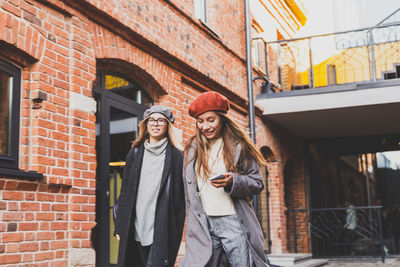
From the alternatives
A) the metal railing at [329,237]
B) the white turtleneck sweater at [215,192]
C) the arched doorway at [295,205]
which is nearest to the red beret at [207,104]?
the white turtleneck sweater at [215,192]

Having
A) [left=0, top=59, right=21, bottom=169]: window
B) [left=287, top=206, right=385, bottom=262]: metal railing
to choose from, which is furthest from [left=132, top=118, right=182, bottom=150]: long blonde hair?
[left=287, top=206, right=385, bottom=262]: metal railing

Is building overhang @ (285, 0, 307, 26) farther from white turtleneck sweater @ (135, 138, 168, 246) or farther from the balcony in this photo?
white turtleneck sweater @ (135, 138, 168, 246)

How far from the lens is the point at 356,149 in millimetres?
13367

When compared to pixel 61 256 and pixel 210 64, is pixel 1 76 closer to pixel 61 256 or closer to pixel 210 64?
pixel 61 256

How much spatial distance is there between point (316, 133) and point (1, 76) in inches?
383

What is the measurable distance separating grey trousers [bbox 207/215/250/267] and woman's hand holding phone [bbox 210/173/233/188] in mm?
232

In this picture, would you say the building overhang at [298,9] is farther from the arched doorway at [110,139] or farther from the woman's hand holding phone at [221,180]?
the woman's hand holding phone at [221,180]

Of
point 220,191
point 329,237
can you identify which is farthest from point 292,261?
point 220,191

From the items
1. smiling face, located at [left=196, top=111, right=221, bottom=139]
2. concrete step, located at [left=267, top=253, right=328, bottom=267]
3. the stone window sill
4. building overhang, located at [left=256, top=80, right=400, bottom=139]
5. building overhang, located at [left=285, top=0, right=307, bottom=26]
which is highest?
building overhang, located at [left=285, top=0, right=307, bottom=26]

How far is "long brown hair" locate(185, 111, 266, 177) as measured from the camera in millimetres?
3068

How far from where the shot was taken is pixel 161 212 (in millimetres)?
3604

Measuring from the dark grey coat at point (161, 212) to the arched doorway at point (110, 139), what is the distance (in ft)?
6.31

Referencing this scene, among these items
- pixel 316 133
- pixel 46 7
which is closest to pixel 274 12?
pixel 316 133

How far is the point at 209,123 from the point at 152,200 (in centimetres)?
87
